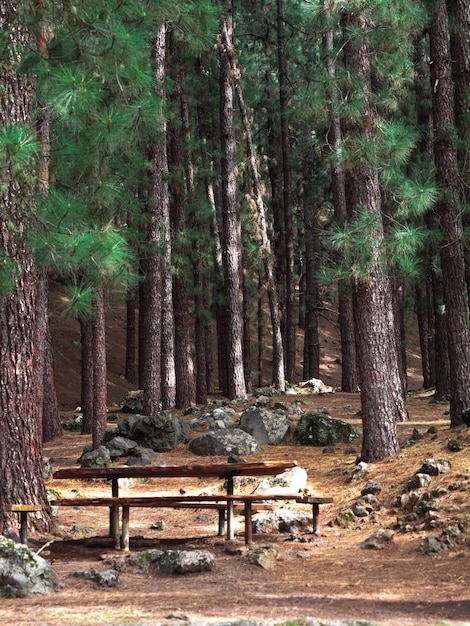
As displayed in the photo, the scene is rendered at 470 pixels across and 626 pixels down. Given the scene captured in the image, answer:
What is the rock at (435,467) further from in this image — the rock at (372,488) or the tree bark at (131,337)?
the tree bark at (131,337)

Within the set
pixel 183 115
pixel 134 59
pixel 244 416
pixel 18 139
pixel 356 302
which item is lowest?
pixel 244 416

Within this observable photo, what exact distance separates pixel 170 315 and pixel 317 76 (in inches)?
319

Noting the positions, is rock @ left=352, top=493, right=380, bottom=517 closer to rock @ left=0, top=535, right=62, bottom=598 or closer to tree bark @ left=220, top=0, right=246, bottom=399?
rock @ left=0, top=535, right=62, bottom=598

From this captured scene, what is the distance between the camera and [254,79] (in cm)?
Answer: 3098

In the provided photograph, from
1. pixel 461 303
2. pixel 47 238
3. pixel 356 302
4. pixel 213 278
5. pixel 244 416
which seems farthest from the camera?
pixel 213 278

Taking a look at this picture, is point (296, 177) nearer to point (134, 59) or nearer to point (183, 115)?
point (183, 115)

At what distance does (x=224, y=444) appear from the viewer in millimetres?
13992

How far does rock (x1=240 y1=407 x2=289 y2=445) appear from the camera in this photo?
1462cm

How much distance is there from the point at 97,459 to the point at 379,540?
5998 mm

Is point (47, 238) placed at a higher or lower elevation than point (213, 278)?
lower

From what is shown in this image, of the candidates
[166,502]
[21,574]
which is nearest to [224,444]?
[166,502]

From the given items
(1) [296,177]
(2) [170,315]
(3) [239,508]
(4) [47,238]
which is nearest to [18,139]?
(4) [47,238]

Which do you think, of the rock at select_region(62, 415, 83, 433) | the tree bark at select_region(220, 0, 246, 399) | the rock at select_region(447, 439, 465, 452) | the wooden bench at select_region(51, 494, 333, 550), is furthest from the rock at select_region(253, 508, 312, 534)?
the tree bark at select_region(220, 0, 246, 399)

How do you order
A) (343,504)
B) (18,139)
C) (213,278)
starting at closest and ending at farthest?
(18,139) < (343,504) < (213,278)
